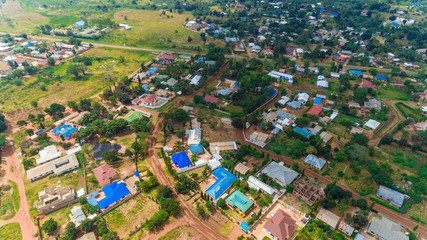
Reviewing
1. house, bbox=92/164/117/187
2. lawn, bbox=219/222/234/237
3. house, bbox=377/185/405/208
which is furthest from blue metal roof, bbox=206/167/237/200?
house, bbox=377/185/405/208

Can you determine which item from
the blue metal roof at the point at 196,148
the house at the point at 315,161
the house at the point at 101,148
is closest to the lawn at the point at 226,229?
the blue metal roof at the point at 196,148

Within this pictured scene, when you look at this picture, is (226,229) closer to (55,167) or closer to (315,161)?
(315,161)

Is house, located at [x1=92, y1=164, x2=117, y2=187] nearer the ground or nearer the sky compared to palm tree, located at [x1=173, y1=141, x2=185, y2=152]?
nearer the ground

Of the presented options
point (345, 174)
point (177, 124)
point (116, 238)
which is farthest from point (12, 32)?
point (345, 174)

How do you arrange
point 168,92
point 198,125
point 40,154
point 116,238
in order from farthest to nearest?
point 168,92, point 198,125, point 40,154, point 116,238

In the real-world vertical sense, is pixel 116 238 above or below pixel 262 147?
below

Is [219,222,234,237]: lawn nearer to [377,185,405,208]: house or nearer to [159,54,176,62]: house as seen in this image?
[377,185,405,208]: house

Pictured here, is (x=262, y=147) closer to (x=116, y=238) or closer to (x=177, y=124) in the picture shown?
(x=177, y=124)

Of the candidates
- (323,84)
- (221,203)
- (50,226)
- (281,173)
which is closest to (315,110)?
(323,84)
